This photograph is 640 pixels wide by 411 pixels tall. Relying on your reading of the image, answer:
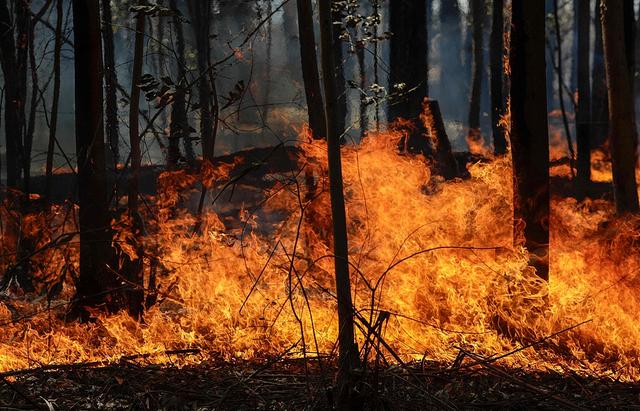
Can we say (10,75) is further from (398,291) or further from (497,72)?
(497,72)

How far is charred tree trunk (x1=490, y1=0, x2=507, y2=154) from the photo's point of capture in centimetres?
1661

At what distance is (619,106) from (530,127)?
2.49 m

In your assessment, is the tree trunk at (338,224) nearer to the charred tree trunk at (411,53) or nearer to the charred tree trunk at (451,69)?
the charred tree trunk at (411,53)

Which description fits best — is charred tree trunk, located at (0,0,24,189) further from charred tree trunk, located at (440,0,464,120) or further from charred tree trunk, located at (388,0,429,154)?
charred tree trunk, located at (440,0,464,120)

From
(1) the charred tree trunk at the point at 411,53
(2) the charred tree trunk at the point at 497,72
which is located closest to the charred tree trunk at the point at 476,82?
(2) the charred tree trunk at the point at 497,72

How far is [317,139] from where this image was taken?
363 inches

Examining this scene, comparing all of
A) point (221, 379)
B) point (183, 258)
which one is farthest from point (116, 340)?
point (221, 379)

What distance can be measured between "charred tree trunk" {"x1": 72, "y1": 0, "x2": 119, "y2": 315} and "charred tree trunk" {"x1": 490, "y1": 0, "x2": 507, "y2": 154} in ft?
34.4

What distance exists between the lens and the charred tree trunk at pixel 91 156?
766 cm

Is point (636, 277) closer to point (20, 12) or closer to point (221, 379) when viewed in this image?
point (221, 379)

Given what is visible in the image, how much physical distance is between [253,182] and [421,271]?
1238 centimetres

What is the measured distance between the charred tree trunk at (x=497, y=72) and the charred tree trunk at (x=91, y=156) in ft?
34.4

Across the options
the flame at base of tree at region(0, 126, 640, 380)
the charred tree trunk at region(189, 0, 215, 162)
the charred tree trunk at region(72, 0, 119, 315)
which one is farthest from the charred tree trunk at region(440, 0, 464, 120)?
the charred tree trunk at region(72, 0, 119, 315)

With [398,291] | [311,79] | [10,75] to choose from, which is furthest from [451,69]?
[398,291]
